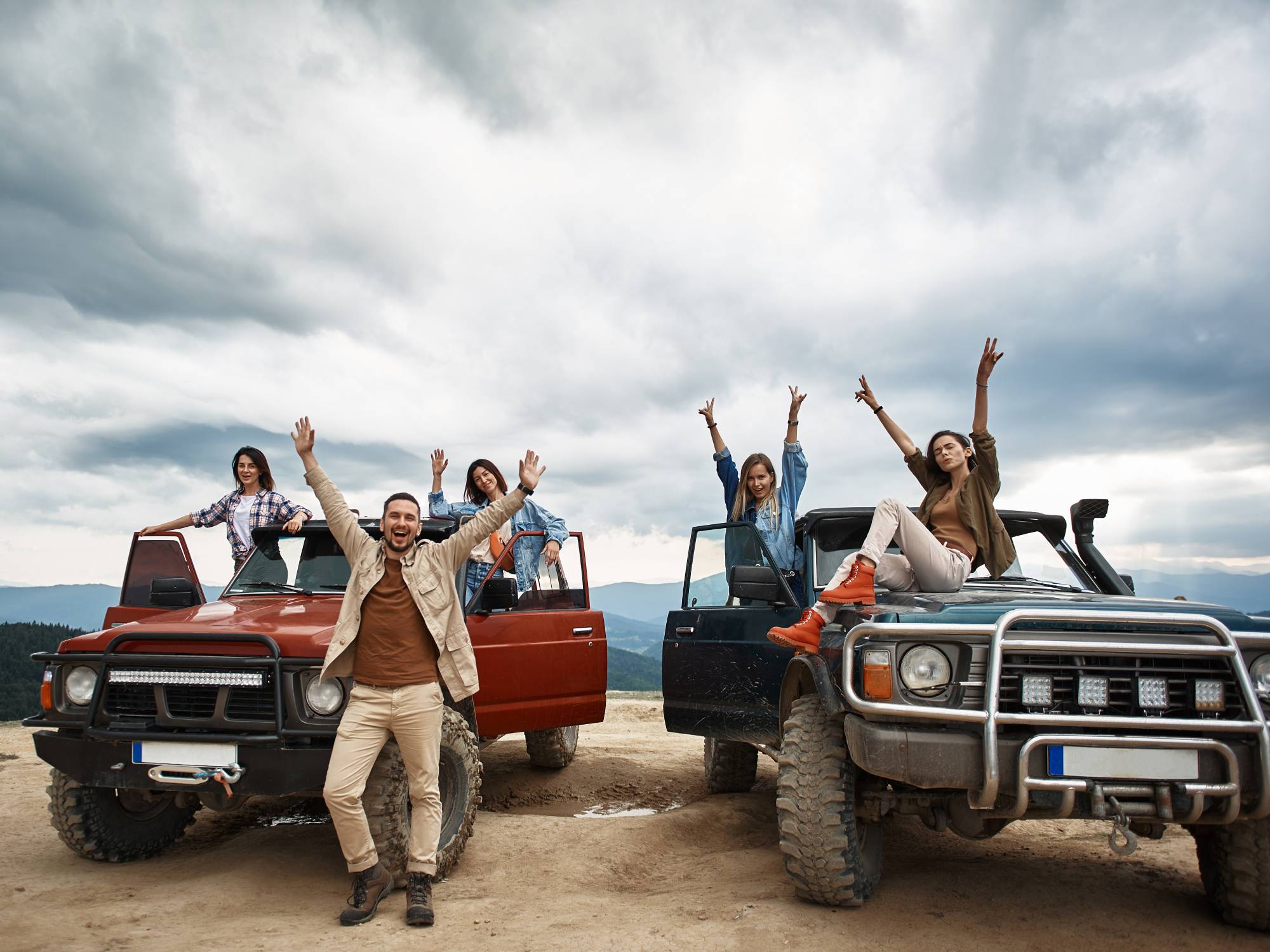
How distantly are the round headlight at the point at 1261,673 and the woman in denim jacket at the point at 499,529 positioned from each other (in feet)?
13.2

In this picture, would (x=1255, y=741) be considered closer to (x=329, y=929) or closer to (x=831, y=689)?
(x=831, y=689)

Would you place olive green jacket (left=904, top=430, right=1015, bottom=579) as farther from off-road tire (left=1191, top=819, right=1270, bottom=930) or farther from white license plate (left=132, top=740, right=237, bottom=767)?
white license plate (left=132, top=740, right=237, bottom=767)

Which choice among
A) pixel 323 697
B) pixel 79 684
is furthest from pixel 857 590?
pixel 79 684

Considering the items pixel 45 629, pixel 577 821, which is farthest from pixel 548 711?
pixel 45 629

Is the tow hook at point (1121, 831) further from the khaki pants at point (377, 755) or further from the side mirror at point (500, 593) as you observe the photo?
the side mirror at point (500, 593)

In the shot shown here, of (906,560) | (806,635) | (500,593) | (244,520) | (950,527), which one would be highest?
(244,520)

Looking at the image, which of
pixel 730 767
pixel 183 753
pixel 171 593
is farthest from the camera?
pixel 730 767

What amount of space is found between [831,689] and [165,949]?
304cm

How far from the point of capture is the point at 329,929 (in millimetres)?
3934

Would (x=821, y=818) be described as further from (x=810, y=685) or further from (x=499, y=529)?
(x=499, y=529)

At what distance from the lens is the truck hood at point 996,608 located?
3625 millimetres

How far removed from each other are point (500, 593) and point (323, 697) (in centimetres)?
134

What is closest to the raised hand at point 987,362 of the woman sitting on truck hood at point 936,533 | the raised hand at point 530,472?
the woman sitting on truck hood at point 936,533

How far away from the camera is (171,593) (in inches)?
226
